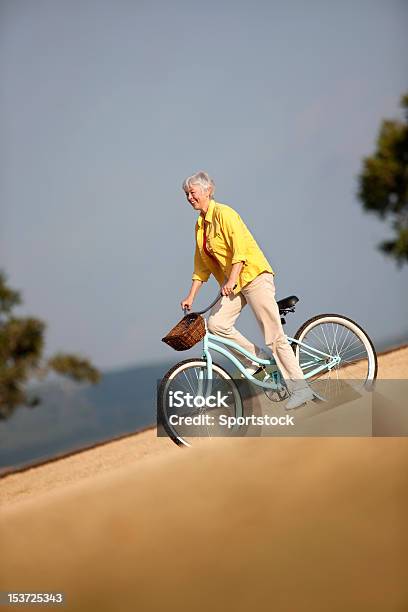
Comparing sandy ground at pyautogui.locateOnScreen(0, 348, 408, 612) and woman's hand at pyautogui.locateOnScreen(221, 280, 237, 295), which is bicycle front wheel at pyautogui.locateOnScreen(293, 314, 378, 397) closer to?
woman's hand at pyautogui.locateOnScreen(221, 280, 237, 295)

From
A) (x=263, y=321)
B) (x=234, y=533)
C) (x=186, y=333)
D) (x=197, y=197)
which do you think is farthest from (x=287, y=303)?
(x=234, y=533)

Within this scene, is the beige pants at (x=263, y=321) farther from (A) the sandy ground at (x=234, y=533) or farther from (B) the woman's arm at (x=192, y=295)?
(A) the sandy ground at (x=234, y=533)

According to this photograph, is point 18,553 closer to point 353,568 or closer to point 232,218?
point 353,568

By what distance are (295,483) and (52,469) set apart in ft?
16.4

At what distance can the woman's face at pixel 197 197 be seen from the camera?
5.80m

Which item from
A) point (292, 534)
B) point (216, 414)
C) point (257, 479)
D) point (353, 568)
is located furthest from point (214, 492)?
point (216, 414)

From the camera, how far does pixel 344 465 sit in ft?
13.4

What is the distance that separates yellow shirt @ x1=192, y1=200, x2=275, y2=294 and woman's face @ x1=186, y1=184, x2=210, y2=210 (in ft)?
0.19

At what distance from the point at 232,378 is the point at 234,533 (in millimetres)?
2353

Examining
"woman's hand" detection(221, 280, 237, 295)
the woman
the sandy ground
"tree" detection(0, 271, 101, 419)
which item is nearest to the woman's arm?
the woman

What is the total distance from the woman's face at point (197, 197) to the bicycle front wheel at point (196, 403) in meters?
1.08

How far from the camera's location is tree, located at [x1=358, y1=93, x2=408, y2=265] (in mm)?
26594

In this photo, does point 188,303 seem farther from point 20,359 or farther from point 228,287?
point 20,359

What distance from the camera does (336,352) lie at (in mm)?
6820
